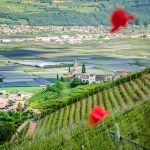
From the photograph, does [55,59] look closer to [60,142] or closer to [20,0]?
[60,142]

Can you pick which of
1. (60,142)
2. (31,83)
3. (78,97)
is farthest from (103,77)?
(60,142)

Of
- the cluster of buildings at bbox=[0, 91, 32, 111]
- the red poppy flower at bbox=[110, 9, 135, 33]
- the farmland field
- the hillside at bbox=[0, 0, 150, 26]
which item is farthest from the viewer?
the hillside at bbox=[0, 0, 150, 26]

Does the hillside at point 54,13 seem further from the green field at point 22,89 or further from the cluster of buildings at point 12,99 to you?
the cluster of buildings at point 12,99

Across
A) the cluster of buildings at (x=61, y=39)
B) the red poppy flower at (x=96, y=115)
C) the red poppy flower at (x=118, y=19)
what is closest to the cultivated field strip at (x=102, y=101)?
the red poppy flower at (x=96, y=115)

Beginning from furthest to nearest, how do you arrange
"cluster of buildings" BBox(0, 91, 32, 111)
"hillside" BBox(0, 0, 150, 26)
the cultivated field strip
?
"hillside" BBox(0, 0, 150, 26), "cluster of buildings" BBox(0, 91, 32, 111), the cultivated field strip

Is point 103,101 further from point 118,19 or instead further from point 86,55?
point 86,55

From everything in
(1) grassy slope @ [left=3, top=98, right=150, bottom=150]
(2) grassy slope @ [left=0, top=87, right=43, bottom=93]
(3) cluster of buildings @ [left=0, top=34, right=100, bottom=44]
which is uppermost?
(1) grassy slope @ [left=3, top=98, right=150, bottom=150]

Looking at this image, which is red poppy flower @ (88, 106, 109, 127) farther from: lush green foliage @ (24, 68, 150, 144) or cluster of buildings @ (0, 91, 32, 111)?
cluster of buildings @ (0, 91, 32, 111)

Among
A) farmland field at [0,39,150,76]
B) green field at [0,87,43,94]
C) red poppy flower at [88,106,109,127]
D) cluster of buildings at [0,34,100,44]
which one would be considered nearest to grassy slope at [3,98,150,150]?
red poppy flower at [88,106,109,127]
